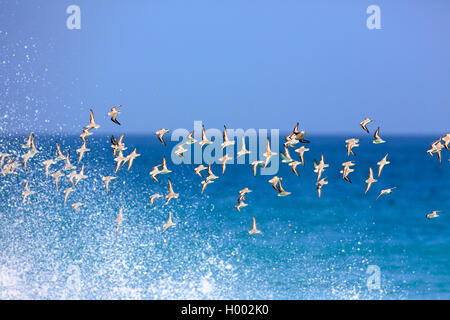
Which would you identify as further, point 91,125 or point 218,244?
point 218,244

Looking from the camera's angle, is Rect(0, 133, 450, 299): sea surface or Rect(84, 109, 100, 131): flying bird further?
Rect(0, 133, 450, 299): sea surface

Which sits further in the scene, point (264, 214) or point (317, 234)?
point (264, 214)

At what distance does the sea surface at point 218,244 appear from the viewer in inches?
719

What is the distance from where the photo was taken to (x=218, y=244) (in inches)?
1000

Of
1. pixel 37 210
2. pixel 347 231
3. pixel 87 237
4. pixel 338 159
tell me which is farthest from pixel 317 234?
pixel 338 159

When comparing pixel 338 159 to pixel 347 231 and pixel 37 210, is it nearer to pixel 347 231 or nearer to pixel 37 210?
pixel 347 231

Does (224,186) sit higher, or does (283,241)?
(224,186)

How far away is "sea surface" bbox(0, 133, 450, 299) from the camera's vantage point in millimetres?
18266

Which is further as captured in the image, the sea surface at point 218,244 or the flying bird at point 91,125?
the sea surface at point 218,244
